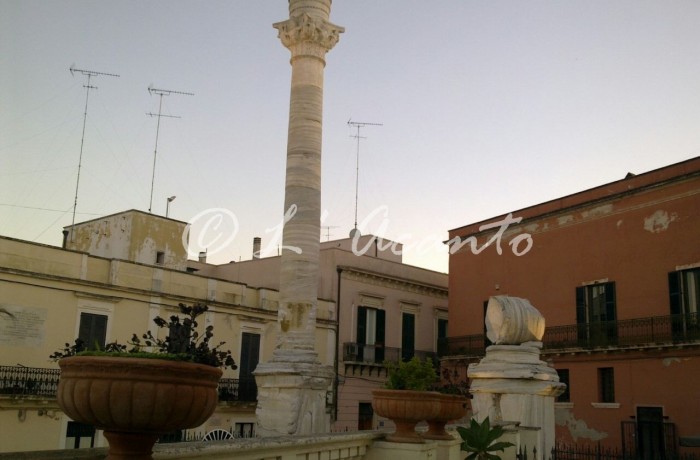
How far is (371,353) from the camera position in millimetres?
33438

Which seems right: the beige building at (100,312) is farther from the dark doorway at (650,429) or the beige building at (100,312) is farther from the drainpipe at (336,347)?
the dark doorway at (650,429)

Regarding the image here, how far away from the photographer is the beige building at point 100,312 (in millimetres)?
21500

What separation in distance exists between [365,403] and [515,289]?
29.4 feet

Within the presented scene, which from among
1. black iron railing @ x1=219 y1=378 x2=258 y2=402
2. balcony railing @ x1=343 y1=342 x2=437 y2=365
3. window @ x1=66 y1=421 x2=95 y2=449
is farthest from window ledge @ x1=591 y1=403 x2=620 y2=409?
window @ x1=66 y1=421 x2=95 y2=449

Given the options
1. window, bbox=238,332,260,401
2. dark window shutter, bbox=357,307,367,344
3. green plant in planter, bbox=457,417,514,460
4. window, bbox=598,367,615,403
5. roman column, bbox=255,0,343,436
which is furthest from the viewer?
dark window shutter, bbox=357,307,367,344

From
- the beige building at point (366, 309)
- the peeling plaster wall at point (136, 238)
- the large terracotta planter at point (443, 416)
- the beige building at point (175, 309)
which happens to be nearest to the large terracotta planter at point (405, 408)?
the large terracotta planter at point (443, 416)

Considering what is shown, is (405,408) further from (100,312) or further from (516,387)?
(100,312)

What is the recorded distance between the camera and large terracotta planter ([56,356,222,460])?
389 cm

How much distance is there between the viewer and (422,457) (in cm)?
718

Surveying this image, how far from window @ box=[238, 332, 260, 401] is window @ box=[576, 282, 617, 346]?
1187cm

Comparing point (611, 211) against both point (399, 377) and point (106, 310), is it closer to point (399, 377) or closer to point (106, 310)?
point (106, 310)

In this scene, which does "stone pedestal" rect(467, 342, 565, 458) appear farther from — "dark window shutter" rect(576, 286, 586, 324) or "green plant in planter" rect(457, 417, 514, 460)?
"dark window shutter" rect(576, 286, 586, 324)

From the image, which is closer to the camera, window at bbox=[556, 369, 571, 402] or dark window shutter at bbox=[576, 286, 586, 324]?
window at bbox=[556, 369, 571, 402]

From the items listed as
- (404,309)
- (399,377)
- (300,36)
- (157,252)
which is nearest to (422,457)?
(399,377)
